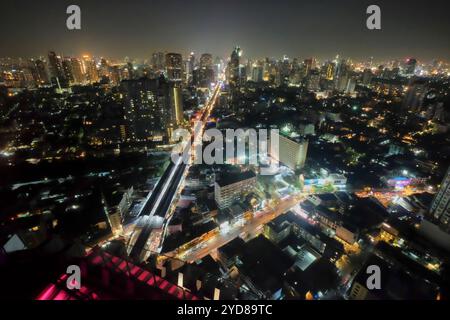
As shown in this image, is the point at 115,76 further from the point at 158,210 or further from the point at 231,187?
the point at 231,187

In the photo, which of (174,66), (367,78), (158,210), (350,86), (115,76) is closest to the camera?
(158,210)

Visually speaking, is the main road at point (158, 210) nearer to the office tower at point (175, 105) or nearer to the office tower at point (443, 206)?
the office tower at point (175, 105)

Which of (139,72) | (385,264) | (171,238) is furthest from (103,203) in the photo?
(139,72)

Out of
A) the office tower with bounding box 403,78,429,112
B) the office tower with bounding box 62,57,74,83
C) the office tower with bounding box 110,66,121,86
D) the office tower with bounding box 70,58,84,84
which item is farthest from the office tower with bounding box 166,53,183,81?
the office tower with bounding box 403,78,429,112

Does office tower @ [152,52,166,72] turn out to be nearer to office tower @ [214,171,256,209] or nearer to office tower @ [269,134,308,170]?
office tower @ [269,134,308,170]

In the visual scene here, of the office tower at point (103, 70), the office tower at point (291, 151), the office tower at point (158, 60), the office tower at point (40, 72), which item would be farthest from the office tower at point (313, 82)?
the office tower at point (40, 72)

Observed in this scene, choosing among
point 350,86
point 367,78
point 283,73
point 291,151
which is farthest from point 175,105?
point 367,78
